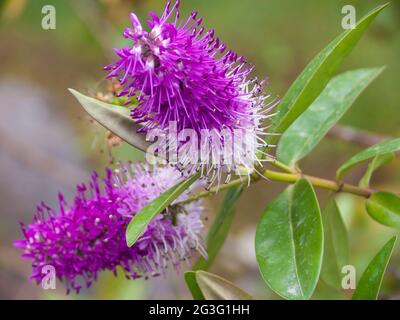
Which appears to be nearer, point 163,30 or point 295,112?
point 163,30

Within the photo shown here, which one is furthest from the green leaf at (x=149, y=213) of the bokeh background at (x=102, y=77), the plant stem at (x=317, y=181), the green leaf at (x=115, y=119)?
the bokeh background at (x=102, y=77)

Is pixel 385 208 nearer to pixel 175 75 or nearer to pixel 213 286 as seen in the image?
pixel 213 286

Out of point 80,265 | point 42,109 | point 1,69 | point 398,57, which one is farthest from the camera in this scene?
point 1,69

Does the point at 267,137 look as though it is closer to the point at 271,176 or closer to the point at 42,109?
the point at 271,176

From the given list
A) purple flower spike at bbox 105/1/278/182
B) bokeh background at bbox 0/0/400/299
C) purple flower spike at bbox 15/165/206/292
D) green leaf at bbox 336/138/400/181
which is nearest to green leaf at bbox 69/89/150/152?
purple flower spike at bbox 105/1/278/182

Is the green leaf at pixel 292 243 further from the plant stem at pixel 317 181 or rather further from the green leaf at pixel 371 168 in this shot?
the green leaf at pixel 371 168

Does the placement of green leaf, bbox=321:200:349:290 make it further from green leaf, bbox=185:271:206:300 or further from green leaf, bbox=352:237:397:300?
green leaf, bbox=185:271:206:300

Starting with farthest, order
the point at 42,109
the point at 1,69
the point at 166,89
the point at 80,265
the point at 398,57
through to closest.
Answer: the point at 1,69, the point at 42,109, the point at 398,57, the point at 80,265, the point at 166,89

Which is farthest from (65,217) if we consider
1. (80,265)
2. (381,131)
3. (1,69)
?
(1,69)

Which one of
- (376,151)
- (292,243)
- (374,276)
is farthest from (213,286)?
(376,151)
